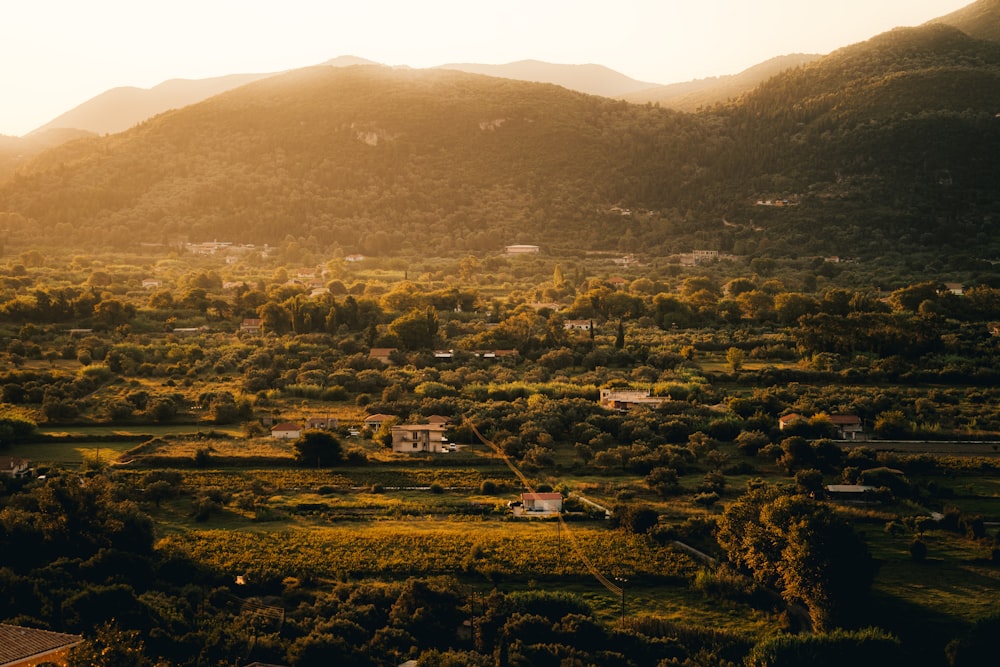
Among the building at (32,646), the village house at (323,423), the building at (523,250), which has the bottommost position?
the building at (523,250)

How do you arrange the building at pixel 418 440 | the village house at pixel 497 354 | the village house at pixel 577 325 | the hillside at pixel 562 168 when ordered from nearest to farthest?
the building at pixel 418 440
the village house at pixel 497 354
the village house at pixel 577 325
the hillside at pixel 562 168

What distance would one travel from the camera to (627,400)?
37406 millimetres

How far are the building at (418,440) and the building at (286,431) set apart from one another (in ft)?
12.0

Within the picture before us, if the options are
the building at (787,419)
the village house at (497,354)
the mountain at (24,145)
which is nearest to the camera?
the building at (787,419)

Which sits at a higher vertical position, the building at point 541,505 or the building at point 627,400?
the building at point 541,505

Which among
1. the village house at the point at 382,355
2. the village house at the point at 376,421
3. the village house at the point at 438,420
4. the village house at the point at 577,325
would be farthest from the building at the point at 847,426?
the village house at the point at 577,325

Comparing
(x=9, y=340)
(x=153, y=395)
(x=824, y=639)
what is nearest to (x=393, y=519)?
(x=824, y=639)

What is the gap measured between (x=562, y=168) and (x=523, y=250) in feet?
89.6

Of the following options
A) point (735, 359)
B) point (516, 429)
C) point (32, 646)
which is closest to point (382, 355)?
point (516, 429)

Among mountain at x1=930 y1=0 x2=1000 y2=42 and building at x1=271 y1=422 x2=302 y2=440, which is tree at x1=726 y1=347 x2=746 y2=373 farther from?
mountain at x1=930 y1=0 x2=1000 y2=42

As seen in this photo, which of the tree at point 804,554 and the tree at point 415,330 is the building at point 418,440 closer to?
the tree at point 804,554

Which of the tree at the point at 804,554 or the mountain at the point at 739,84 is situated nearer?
the tree at the point at 804,554

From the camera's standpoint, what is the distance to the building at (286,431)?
33.8m

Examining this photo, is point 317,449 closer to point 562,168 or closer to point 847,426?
point 847,426
